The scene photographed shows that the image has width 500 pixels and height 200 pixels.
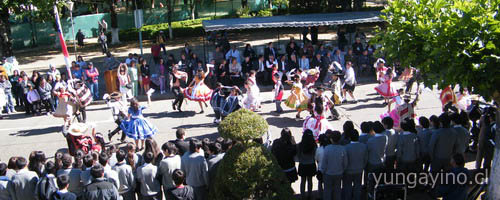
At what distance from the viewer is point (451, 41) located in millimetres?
6445

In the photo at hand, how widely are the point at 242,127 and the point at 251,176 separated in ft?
2.65

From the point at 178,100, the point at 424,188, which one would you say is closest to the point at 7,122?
the point at 178,100

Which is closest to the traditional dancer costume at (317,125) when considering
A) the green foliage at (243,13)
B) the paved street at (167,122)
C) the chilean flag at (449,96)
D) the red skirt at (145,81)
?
the paved street at (167,122)

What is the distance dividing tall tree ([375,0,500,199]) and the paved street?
5.92 m

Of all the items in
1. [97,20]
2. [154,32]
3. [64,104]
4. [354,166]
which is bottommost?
[354,166]

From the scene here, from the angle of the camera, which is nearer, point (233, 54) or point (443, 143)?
point (443, 143)

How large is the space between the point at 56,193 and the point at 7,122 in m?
9.96

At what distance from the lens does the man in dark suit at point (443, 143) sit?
356 inches

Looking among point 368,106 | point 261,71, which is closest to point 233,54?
point 261,71

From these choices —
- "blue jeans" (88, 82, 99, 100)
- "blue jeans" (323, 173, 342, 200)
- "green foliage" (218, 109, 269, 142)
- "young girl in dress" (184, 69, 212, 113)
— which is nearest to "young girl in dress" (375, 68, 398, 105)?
"young girl in dress" (184, 69, 212, 113)

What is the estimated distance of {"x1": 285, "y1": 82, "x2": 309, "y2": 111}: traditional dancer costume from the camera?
13.9 m

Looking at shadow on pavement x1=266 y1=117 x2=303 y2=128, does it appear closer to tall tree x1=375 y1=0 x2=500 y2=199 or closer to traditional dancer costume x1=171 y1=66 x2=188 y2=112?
traditional dancer costume x1=171 y1=66 x2=188 y2=112

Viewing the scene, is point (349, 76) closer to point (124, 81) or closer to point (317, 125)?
point (317, 125)

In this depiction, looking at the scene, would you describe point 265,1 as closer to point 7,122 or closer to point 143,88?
point 143,88
